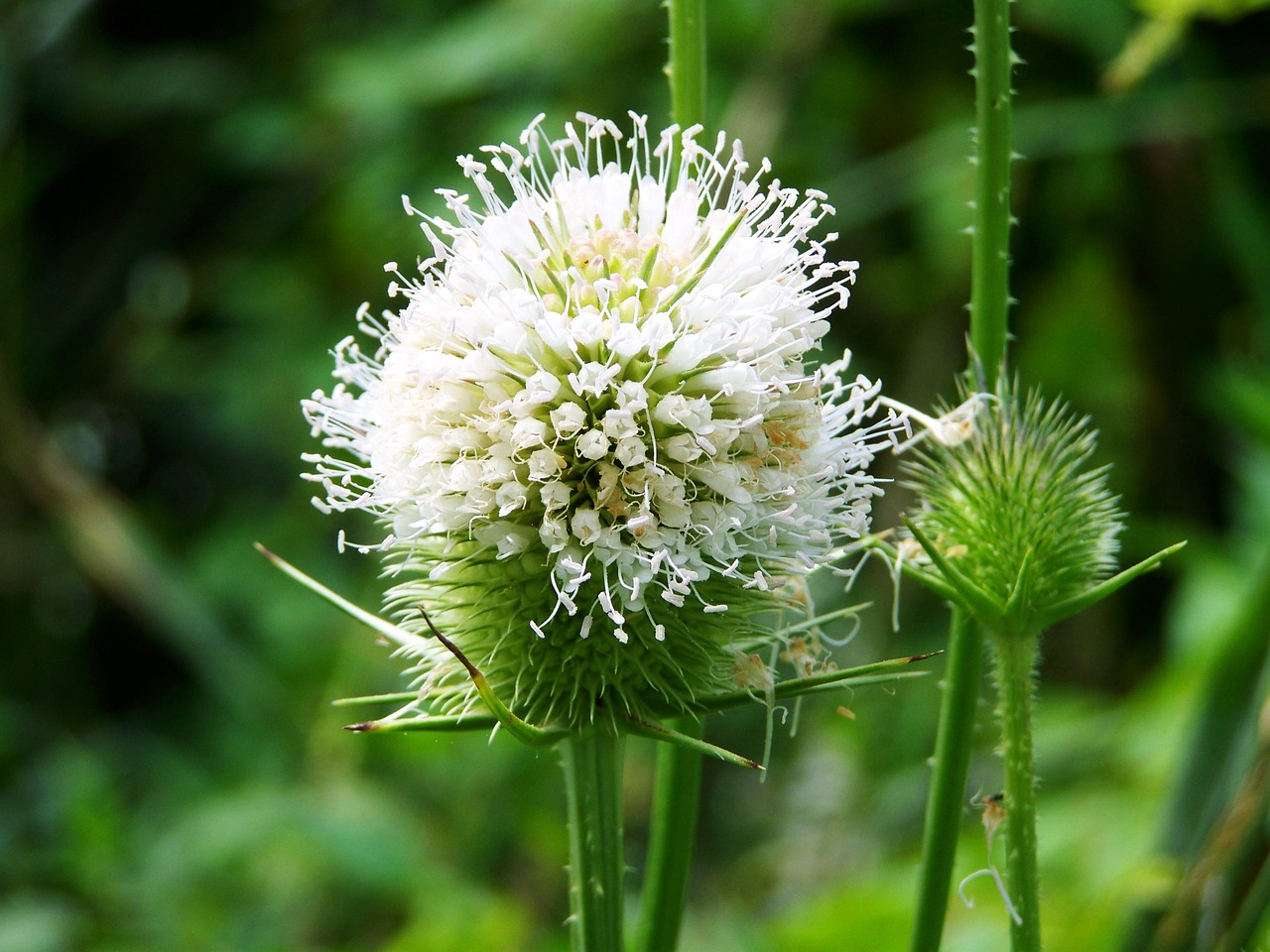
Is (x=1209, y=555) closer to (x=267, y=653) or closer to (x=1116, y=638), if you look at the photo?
(x=1116, y=638)

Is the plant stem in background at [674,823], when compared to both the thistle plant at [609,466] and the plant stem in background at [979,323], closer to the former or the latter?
the thistle plant at [609,466]

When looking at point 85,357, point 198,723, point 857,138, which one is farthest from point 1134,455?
point 85,357

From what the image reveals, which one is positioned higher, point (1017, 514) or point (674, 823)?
point (1017, 514)

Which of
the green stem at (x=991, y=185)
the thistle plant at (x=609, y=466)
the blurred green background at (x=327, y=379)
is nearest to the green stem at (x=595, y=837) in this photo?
the thistle plant at (x=609, y=466)

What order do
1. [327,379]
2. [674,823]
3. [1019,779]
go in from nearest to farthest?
[1019,779], [674,823], [327,379]

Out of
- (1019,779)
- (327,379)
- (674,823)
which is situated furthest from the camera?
(327,379)

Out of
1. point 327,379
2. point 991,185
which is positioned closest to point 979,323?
point 991,185

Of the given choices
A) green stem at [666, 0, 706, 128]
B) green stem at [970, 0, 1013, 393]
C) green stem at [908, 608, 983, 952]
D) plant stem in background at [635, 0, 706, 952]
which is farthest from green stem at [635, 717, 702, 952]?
green stem at [666, 0, 706, 128]

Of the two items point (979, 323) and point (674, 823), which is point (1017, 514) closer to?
point (979, 323)
